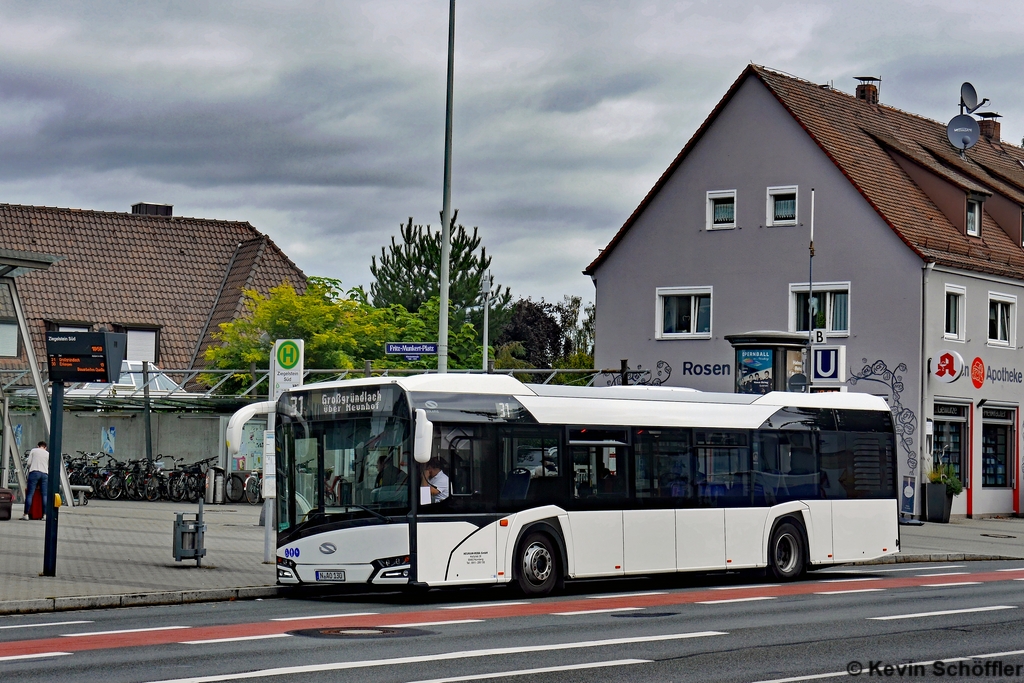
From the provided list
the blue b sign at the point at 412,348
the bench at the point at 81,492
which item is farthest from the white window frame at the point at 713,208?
the blue b sign at the point at 412,348

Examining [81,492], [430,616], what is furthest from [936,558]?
[81,492]

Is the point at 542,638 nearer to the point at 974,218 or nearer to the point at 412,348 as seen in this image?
the point at 412,348

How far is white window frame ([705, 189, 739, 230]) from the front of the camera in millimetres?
42312

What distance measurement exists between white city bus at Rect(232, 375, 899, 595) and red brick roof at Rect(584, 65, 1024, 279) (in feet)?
62.0

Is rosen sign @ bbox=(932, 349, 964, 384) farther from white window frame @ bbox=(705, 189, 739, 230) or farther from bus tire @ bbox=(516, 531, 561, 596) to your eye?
bus tire @ bbox=(516, 531, 561, 596)

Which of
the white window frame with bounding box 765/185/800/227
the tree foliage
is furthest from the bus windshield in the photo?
the tree foliage

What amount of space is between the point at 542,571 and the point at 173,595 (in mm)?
4372

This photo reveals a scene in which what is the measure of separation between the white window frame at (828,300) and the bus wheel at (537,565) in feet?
76.5

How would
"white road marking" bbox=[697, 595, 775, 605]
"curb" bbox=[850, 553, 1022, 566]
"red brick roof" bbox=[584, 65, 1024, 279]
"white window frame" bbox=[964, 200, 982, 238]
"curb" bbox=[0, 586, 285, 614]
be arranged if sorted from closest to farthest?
"curb" bbox=[0, 586, 285, 614], "white road marking" bbox=[697, 595, 775, 605], "curb" bbox=[850, 553, 1022, 566], "red brick roof" bbox=[584, 65, 1024, 279], "white window frame" bbox=[964, 200, 982, 238]

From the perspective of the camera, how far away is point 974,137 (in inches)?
1879

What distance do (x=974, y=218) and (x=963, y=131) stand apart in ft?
20.2

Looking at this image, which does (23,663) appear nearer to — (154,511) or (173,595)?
(173,595)

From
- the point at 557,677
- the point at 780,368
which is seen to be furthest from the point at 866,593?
the point at 780,368

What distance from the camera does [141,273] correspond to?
64000 millimetres
